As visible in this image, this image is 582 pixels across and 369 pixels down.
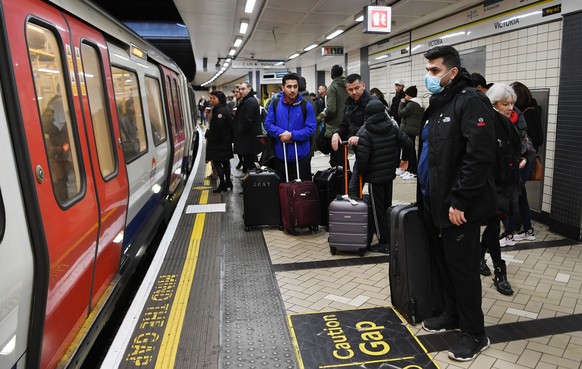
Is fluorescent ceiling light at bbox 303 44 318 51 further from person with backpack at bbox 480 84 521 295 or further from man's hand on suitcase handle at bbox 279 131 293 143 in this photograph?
person with backpack at bbox 480 84 521 295

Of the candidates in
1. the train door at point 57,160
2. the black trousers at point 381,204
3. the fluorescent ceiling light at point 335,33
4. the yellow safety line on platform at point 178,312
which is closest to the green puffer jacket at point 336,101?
the black trousers at point 381,204

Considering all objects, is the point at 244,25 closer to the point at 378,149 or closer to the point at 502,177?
the point at 378,149

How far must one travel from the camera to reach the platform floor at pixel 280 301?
2.90 meters

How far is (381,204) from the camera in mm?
4820

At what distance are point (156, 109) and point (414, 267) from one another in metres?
4.00

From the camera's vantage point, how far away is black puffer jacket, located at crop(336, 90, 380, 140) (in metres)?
5.12

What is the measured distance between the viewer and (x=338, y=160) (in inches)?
231

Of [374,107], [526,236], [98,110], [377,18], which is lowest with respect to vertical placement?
[526,236]

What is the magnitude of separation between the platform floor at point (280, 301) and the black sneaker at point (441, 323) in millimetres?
65

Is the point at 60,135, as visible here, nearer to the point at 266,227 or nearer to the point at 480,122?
the point at 480,122


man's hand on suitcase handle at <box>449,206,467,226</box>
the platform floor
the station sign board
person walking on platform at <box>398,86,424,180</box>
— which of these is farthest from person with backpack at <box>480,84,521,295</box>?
the station sign board

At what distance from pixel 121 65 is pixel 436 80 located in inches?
109

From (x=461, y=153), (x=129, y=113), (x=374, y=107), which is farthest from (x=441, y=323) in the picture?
→ (x=129, y=113)

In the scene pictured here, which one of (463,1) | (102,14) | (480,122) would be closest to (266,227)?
(102,14)
